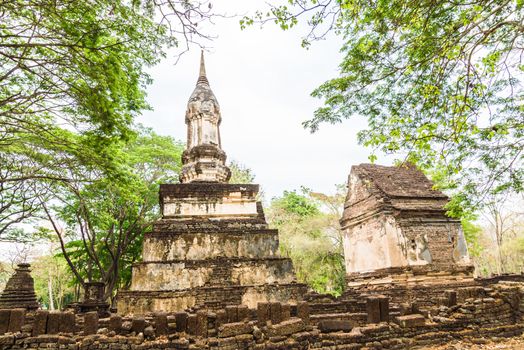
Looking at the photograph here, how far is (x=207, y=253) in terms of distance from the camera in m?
8.67

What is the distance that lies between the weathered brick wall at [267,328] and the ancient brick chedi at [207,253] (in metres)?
2.13

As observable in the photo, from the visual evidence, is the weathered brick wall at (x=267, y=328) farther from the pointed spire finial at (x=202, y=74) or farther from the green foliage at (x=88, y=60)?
the pointed spire finial at (x=202, y=74)


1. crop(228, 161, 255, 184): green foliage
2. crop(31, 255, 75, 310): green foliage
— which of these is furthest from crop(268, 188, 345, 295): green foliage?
crop(31, 255, 75, 310): green foliage

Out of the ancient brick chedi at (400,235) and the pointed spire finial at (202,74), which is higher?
the pointed spire finial at (202,74)

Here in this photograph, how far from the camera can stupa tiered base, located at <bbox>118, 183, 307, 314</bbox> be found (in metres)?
7.84

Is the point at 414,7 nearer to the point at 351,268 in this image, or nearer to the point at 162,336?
the point at 162,336

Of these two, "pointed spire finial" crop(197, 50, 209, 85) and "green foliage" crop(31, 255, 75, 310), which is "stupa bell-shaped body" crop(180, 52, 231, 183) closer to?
"pointed spire finial" crop(197, 50, 209, 85)

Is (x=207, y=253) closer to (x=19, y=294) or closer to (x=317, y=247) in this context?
(x=19, y=294)

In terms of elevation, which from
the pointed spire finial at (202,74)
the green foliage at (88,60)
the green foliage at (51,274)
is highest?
the pointed spire finial at (202,74)

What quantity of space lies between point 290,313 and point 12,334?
4426 mm

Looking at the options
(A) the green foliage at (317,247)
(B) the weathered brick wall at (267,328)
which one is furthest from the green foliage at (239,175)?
(B) the weathered brick wall at (267,328)

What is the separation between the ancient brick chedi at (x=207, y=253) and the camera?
786 centimetres

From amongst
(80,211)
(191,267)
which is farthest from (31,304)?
(191,267)

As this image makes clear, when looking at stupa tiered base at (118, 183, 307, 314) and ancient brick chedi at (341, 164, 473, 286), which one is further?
ancient brick chedi at (341, 164, 473, 286)
